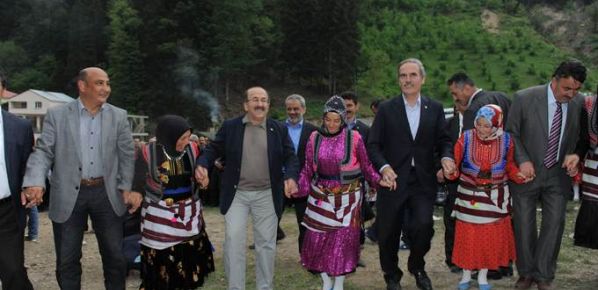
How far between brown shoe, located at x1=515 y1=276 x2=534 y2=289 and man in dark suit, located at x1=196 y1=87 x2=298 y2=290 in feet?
7.64

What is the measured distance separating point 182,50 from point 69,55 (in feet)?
48.5

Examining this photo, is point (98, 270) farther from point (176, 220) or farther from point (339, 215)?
point (339, 215)

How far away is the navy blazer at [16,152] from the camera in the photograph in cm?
417

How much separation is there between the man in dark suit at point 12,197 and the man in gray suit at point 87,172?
155 millimetres

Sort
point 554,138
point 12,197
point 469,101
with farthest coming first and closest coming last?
point 469,101 → point 554,138 → point 12,197

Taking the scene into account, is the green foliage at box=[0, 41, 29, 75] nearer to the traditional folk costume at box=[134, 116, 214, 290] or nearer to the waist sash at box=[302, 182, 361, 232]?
the traditional folk costume at box=[134, 116, 214, 290]

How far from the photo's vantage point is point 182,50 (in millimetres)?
36469

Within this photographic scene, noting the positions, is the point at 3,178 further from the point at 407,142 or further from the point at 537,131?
the point at 537,131

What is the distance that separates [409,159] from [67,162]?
2.92 meters

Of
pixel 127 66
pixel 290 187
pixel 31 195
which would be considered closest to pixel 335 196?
pixel 290 187

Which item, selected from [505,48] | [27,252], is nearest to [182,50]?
[505,48]

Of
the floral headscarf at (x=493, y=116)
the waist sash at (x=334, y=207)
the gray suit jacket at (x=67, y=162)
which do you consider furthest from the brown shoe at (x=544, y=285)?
the gray suit jacket at (x=67, y=162)

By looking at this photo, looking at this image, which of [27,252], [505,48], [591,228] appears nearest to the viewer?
[591,228]

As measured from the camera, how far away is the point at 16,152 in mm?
4207
